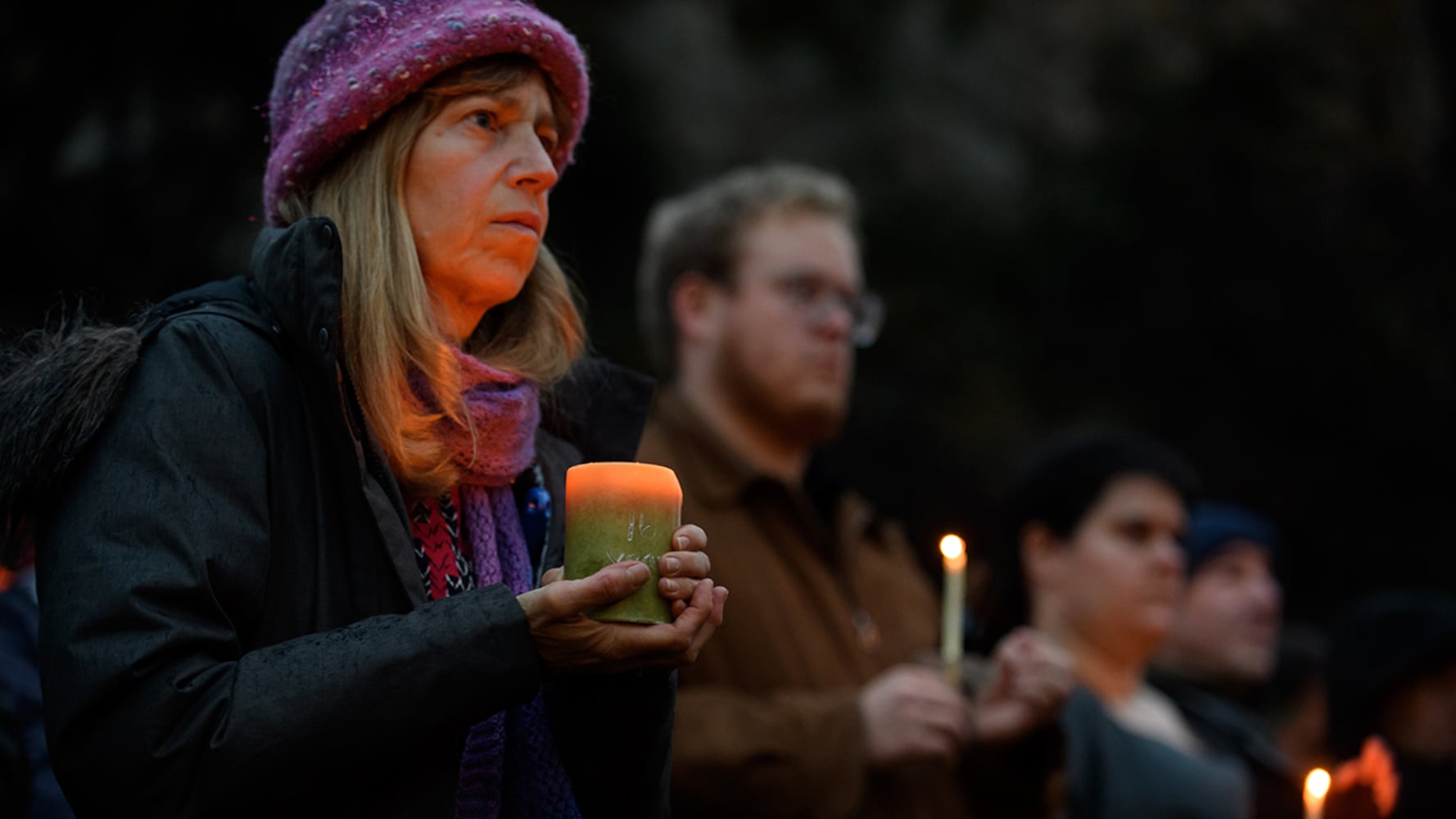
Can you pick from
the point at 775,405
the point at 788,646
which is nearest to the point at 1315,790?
the point at 788,646

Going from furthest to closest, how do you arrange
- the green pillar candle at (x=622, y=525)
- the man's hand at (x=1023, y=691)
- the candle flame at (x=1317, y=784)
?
the man's hand at (x=1023, y=691)
the candle flame at (x=1317, y=784)
the green pillar candle at (x=622, y=525)

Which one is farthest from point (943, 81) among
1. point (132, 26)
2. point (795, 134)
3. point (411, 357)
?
point (411, 357)

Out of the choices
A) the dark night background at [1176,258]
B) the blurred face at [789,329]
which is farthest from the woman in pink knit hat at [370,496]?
the dark night background at [1176,258]

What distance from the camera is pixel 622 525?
184cm

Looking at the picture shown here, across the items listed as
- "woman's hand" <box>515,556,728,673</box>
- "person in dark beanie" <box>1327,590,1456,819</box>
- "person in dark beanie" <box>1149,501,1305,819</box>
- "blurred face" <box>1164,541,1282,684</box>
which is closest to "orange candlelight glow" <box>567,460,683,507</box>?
"woman's hand" <box>515,556,728,673</box>

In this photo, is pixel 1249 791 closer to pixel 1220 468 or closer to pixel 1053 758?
pixel 1053 758

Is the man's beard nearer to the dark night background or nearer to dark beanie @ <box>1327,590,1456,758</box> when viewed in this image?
dark beanie @ <box>1327,590,1456,758</box>

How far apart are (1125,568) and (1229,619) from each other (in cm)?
160

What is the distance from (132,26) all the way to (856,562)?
3.84m

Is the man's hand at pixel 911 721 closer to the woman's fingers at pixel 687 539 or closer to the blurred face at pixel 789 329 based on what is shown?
the blurred face at pixel 789 329

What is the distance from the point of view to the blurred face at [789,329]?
4133mm

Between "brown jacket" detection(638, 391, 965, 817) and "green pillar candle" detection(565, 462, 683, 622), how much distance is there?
1433mm

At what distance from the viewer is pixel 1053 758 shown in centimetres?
376

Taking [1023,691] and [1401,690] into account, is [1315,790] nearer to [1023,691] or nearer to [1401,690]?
[1023,691]
